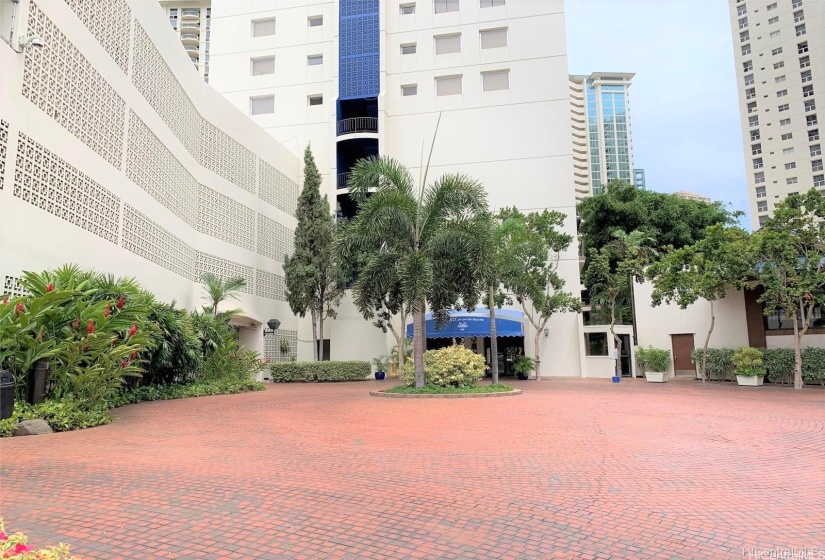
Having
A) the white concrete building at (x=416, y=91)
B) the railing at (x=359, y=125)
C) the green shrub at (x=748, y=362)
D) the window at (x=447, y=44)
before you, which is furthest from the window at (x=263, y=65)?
the green shrub at (x=748, y=362)

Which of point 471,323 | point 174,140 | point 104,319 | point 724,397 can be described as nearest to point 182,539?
point 104,319

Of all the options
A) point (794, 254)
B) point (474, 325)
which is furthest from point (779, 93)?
point (474, 325)

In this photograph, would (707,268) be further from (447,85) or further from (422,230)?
(447,85)

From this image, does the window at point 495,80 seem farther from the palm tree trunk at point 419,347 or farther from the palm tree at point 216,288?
the palm tree trunk at point 419,347

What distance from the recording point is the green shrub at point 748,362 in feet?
66.7

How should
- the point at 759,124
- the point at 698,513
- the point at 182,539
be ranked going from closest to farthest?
the point at 182,539
the point at 698,513
the point at 759,124

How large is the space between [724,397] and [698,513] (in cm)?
1290

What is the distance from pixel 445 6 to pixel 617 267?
17712 mm

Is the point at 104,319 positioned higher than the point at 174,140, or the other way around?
the point at 174,140

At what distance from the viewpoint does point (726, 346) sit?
76.9 ft

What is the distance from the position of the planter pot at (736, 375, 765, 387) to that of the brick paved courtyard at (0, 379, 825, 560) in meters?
10.9

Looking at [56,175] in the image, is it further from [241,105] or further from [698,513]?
[241,105]

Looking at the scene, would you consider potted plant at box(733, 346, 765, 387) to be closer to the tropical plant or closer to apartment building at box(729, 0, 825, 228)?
the tropical plant

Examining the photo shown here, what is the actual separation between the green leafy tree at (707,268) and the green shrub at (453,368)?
8685 millimetres
